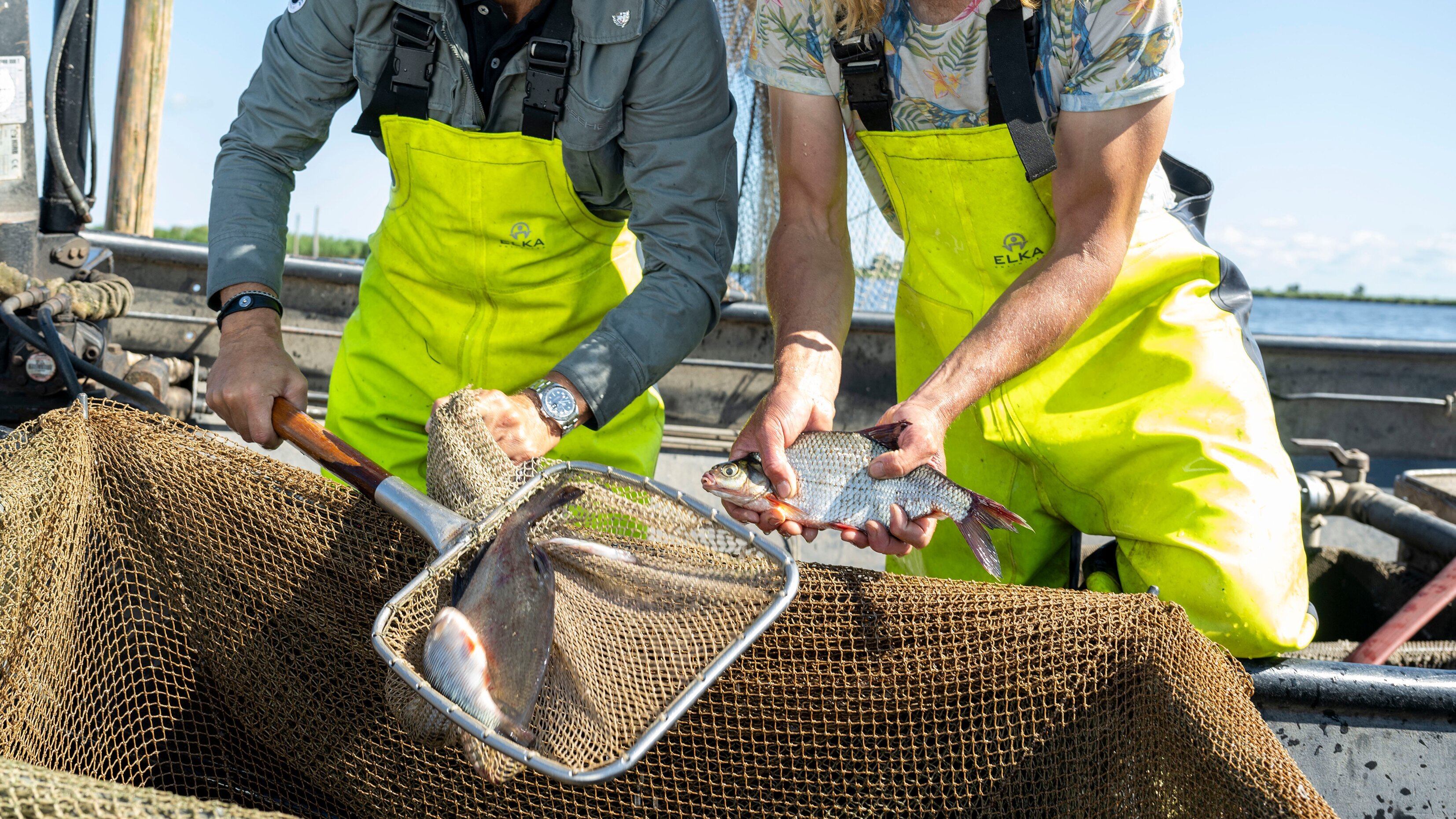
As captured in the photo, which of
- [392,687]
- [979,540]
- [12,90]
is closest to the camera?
[392,687]

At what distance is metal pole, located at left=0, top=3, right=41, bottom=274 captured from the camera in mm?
4250

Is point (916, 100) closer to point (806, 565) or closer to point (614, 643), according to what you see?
point (806, 565)

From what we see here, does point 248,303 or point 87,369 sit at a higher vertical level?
point 248,303

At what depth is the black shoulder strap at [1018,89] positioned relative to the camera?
2.68 meters

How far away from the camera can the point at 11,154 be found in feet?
14.5

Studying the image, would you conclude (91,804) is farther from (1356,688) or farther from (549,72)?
(1356,688)

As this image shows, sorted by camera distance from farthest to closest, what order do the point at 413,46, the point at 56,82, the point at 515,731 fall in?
the point at 56,82, the point at 413,46, the point at 515,731

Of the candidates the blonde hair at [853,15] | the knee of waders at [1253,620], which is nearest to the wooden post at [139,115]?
the blonde hair at [853,15]

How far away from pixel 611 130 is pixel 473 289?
65 cm

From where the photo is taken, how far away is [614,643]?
206 cm

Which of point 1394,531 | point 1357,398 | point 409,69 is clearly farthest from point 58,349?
point 1357,398

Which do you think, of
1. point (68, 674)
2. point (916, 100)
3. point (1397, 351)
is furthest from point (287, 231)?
point (1397, 351)

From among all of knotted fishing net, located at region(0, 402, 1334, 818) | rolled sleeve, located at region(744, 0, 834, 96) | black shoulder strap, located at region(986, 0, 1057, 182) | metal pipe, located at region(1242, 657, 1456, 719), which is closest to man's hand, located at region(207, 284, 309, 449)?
knotted fishing net, located at region(0, 402, 1334, 818)

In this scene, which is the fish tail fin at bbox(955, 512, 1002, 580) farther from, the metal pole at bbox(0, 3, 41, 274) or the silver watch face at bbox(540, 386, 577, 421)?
the metal pole at bbox(0, 3, 41, 274)
